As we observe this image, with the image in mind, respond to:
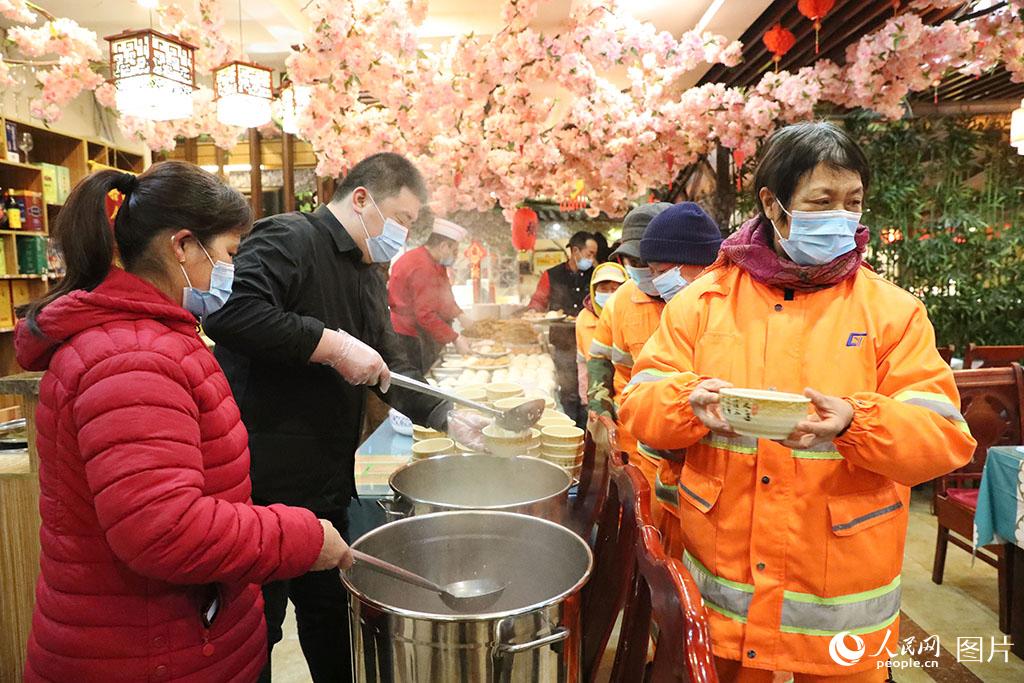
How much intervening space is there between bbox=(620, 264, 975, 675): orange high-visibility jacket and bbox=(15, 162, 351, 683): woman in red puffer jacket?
808 mm

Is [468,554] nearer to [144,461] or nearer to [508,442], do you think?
[508,442]

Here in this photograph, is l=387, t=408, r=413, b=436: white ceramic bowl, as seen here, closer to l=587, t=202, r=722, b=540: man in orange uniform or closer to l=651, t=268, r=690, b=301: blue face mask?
l=587, t=202, r=722, b=540: man in orange uniform

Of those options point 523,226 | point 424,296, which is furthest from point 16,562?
point 523,226

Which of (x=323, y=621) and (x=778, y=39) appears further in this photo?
(x=778, y=39)

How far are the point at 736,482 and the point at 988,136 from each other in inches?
276

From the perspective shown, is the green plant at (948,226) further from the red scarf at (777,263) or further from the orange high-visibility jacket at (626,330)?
the red scarf at (777,263)

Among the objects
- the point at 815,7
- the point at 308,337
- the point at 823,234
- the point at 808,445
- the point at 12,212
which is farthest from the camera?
the point at 12,212

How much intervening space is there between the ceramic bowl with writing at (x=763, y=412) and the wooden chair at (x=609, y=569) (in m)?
0.25

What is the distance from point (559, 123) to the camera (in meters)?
7.08

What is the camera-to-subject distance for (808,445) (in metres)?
1.24

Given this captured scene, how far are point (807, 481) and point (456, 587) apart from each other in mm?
766

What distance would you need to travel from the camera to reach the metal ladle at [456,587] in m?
1.15

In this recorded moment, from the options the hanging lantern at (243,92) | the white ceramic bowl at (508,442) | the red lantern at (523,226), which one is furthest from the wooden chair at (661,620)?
the red lantern at (523,226)

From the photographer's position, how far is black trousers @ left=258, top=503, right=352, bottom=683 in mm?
1920
